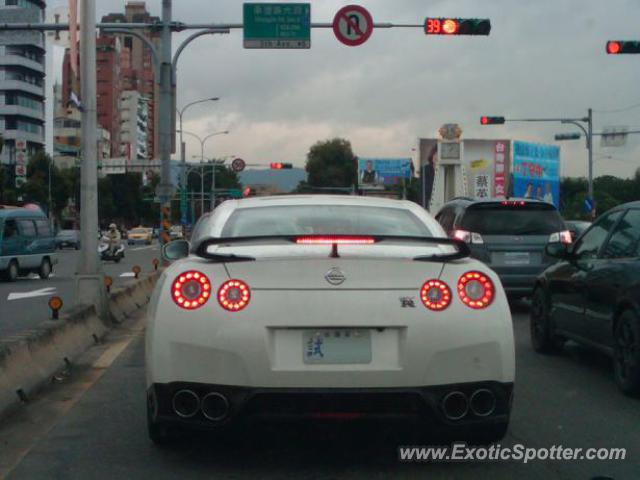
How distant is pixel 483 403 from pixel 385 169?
96.3 metres

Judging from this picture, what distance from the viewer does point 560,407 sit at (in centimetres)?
714

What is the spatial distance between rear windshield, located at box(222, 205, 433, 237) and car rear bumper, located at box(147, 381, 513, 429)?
123 centimetres

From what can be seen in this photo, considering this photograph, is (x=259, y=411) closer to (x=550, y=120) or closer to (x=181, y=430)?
(x=181, y=430)

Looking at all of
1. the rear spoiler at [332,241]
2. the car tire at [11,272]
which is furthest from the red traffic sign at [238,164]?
the rear spoiler at [332,241]

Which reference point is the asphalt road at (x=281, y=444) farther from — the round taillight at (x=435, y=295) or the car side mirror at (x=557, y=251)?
the car side mirror at (x=557, y=251)

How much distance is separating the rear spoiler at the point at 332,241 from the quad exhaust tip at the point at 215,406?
0.71m

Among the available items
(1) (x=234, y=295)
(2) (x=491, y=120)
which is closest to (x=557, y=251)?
(1) (x=234, y=295)

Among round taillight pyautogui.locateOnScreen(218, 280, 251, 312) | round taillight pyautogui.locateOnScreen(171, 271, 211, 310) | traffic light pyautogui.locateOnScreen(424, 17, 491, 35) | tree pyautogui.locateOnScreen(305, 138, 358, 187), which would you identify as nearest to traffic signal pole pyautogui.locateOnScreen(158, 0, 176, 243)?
traffic light pyautogui.locateOnScreen(424, 17, 491, 35)

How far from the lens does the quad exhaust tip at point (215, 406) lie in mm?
5000

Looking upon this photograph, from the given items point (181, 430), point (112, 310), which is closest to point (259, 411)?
point (181, 430)

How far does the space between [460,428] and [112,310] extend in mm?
8559

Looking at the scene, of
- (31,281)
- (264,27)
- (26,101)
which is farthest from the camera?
(26,101)

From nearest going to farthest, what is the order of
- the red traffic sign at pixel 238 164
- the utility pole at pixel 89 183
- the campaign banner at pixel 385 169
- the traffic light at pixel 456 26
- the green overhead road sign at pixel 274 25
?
the utility pole at pixel 89 183, the traffic light at pixel 456 26, the green overhead road sign at pixel 274 25, the red traffic sign at pixel 238 164, the campaign banner at pixel 385 169

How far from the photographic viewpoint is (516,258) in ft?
46.3
